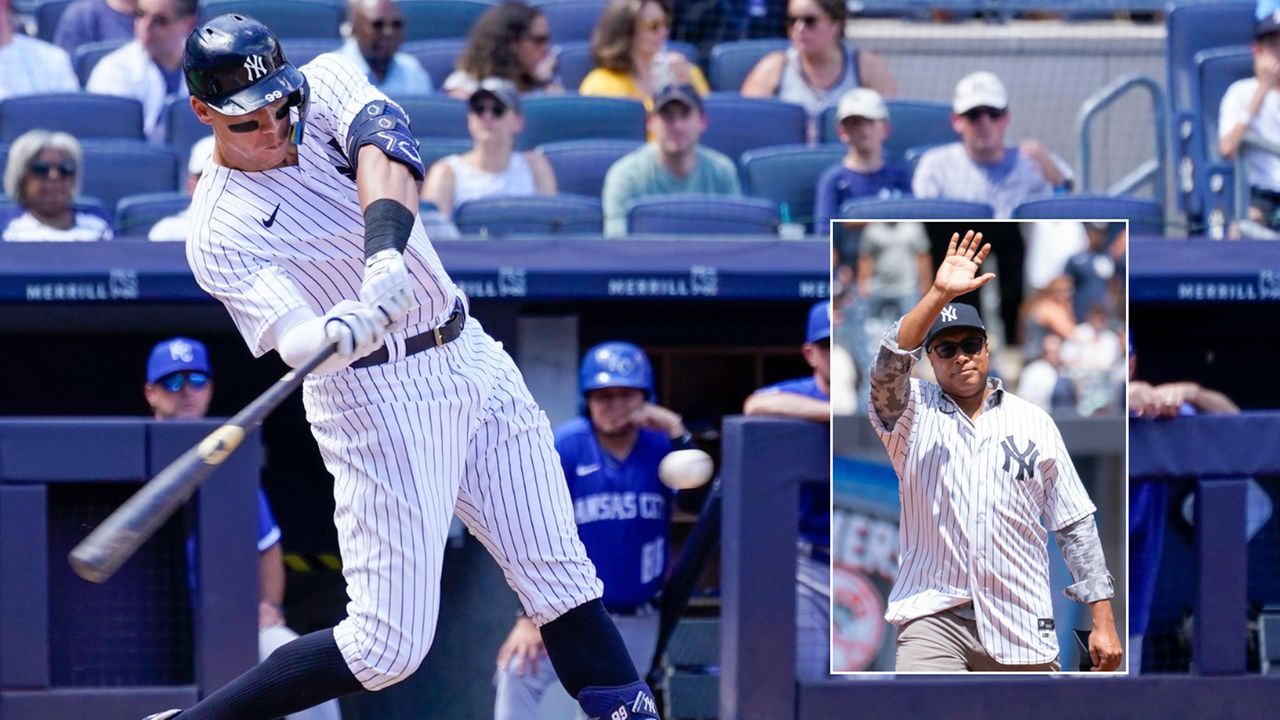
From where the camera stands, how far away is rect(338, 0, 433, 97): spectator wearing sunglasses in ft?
20.4

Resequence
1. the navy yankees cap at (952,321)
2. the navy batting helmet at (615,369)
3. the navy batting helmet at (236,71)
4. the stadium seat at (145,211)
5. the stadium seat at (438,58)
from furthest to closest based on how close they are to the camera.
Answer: the stadium seat at (438,58), the stadium seat at (145,211), the navy batting helmet at (615,369), the navy yankees cap at (952,321), the navy batting helmet at (236,71)

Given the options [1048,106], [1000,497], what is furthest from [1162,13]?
[1000,497]

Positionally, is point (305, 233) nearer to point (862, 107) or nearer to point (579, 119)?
point (862, 107)

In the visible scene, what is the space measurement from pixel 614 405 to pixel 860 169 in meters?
1.56

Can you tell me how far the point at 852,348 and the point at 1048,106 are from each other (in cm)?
443

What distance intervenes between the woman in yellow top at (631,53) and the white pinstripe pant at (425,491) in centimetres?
339

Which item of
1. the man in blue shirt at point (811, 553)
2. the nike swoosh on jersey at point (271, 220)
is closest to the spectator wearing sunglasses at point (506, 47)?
the man in blue shirt at point (811, 553)

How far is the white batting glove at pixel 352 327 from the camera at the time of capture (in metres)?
2.67

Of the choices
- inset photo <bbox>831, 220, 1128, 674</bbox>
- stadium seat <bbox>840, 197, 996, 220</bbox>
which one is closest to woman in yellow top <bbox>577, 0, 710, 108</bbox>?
stadium seat <bbox>840, 197, 996, 220</bbox>

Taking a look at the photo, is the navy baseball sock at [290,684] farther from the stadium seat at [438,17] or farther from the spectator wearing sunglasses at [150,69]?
the stadium seat at [438,17]

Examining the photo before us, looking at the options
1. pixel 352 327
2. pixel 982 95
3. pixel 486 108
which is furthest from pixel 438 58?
pixel 352 327

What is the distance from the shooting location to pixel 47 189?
4.98 metres

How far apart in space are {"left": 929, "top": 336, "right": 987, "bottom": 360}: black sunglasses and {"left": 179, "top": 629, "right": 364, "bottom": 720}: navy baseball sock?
3.87 feet

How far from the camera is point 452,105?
6047 millimetres
